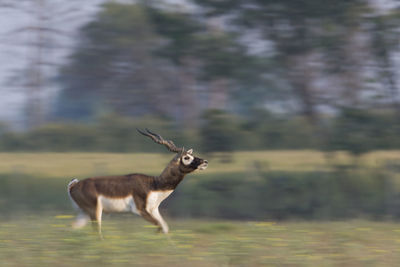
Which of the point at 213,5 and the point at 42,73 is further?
the point at 42,73

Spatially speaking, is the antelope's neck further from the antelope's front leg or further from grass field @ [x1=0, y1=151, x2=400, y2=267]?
grass field @ [x1=0, y1=151, x2=400, y2=267]

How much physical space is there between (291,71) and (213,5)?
8.22ft

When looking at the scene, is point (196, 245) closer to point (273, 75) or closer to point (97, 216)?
point (97, 216)

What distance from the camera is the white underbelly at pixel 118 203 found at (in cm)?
841

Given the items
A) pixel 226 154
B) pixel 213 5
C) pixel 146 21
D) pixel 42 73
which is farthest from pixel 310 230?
pixel 42 73

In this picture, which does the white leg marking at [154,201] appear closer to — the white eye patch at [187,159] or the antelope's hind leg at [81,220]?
the white eye patch at [187,159]

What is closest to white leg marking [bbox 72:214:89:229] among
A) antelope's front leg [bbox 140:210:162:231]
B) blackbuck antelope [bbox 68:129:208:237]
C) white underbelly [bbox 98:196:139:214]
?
blackbuck antelope [bbox 68:129:208:237]

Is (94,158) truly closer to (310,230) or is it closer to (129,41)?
(129,41)

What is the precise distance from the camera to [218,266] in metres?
7.70

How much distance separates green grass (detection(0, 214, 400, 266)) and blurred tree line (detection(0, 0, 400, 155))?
5.01 metres

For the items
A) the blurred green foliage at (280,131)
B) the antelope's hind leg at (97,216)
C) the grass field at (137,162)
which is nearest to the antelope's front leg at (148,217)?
the antelope's hind leg at (97,216)

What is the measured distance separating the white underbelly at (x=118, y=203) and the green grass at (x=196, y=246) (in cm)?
47

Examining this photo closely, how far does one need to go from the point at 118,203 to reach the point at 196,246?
4.13 feet

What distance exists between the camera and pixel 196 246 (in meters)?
8.76
